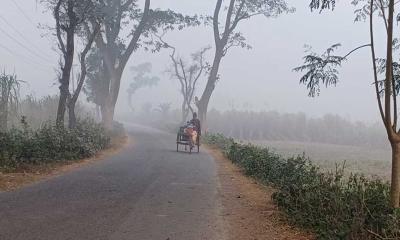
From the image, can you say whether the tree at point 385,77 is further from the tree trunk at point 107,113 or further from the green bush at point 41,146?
the tree trunk at point 107,113

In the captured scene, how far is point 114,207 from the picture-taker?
29.0 feet

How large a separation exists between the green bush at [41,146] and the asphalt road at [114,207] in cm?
143

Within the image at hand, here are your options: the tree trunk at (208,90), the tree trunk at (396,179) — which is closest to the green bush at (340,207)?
the tree trunk at (396,179)

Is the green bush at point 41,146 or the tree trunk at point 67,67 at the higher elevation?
the tree trunk at point 67,67

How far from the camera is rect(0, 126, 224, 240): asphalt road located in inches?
279

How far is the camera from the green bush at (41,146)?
1320 cm

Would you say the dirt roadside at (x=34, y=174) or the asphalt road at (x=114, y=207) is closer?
the asphalt road at (x=114, y=207)

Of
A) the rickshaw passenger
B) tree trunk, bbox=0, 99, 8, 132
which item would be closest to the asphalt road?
tree trunk, bbox=0, 99, 8, 132

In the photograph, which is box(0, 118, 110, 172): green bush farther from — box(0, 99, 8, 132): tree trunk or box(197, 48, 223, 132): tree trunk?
box(197, 48, 223, 132): tree trunk

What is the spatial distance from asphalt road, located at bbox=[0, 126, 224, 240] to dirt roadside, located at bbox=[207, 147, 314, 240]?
0.27 m

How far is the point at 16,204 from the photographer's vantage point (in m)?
8.68

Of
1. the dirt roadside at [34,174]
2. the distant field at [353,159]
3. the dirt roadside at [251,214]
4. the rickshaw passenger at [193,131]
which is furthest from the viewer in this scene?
the rickshaw passenger at [193,131]

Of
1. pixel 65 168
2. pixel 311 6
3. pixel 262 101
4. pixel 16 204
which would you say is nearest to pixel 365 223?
pixel 311 6

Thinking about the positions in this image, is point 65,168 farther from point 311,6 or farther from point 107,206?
point 311,6
